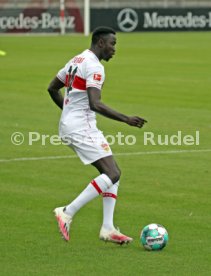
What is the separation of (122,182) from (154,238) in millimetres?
4345

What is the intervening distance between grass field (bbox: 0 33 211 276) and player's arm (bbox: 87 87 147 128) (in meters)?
1.34

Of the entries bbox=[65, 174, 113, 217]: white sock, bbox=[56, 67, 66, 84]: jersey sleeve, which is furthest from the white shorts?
bbox=[56, 67, 66, 84]: jersey sleeve

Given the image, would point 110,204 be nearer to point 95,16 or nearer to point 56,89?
point 56,89

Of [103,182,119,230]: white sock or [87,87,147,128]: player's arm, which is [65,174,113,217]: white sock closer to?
[103,182,119,230]: white sock

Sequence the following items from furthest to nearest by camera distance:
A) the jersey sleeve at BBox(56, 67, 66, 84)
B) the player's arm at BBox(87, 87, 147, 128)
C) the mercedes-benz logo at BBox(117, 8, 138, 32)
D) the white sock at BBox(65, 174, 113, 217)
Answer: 1. the mercedes-benz logo at BBox(117, 8, 138, 32)
2. the jersey sleeve at BBox(56, 67, 66, 84)
3. the white sock at BBox(65, 174, 113, 217)
4. the player's arm at BBox(87, 87, 147, 128)

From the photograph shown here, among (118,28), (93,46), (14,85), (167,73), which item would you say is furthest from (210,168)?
(118,28)

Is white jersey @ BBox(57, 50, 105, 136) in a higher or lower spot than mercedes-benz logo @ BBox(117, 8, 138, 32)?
higher

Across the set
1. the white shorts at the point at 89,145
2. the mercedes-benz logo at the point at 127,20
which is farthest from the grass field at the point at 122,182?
the mercedes-benz logo at the point at 127,20

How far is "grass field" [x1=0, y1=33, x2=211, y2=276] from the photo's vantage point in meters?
9.98

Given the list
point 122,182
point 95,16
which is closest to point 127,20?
point 95,16

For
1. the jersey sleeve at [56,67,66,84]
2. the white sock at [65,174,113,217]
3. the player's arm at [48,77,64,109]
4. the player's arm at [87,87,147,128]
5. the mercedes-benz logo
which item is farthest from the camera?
the mercedes-benz logo

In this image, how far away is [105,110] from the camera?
1045 centimetres

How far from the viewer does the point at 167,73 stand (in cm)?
3039

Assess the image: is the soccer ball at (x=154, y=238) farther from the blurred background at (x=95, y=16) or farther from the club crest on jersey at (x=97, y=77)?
the blurred background at (x=95, y=16)
